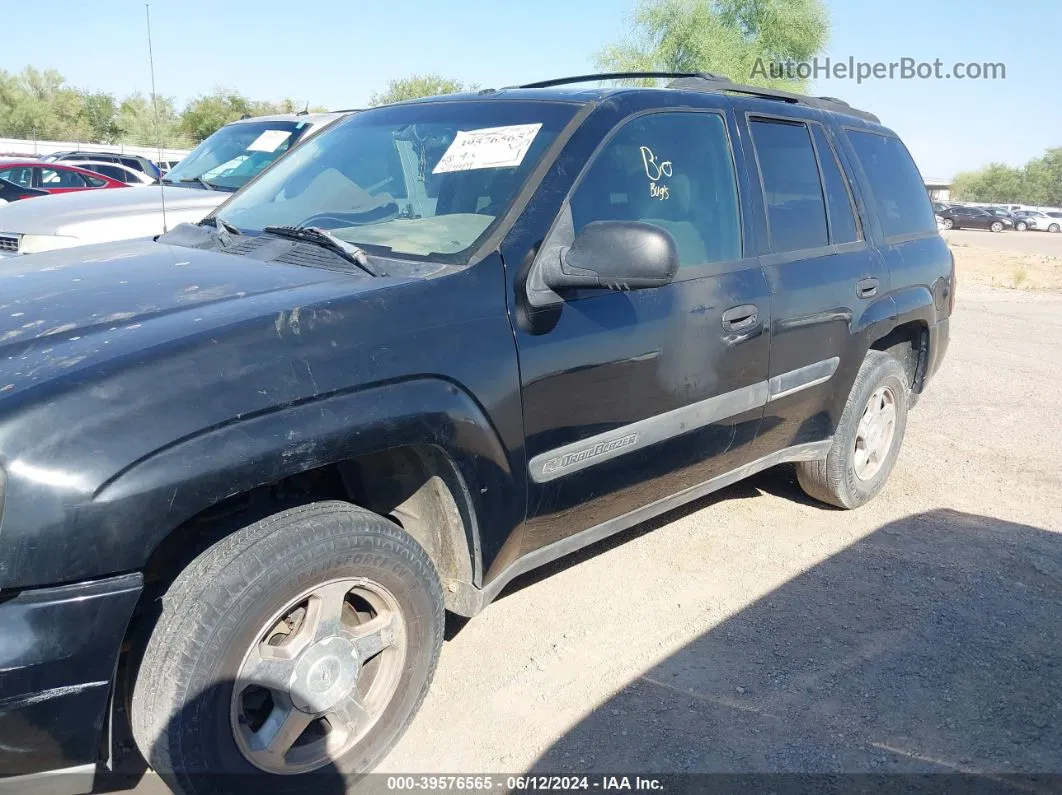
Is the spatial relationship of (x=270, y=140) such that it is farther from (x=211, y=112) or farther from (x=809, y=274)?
(x=211, y=112)

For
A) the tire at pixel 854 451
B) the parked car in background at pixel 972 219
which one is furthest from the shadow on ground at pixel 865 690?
the parked car in background at pixel 972 219

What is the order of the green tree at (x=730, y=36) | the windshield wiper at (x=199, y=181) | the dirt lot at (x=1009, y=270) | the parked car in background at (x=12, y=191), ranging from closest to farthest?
the windshield wiper at (x=199, y=181), the parked car in background at (x=12, y=191), the dirt lot at (x=1009, y=270), the green tree at (x=730, y=36)

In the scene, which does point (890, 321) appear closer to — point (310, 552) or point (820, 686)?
point (820, 686)

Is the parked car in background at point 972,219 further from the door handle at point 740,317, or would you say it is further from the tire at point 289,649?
the tire at point 289,649

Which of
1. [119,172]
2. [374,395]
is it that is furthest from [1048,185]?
[374,395]

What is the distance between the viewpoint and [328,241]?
2738 millimetres

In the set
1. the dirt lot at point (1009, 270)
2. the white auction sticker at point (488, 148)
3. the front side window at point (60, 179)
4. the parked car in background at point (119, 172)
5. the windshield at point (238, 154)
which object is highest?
the parked car in background at point (119, 172)

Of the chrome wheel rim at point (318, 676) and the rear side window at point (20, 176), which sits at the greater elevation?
the rear side window at point (20, 176)

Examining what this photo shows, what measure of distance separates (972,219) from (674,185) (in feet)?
170

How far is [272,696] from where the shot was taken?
7.47 ft

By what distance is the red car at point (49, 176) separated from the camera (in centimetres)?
1396

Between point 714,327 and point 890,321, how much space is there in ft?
5.10

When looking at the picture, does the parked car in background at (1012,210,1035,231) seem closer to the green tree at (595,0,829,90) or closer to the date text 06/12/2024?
the green tree at (595,0,829,90)

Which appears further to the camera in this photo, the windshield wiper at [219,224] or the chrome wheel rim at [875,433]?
the chrome wheel rim at [875,433]
